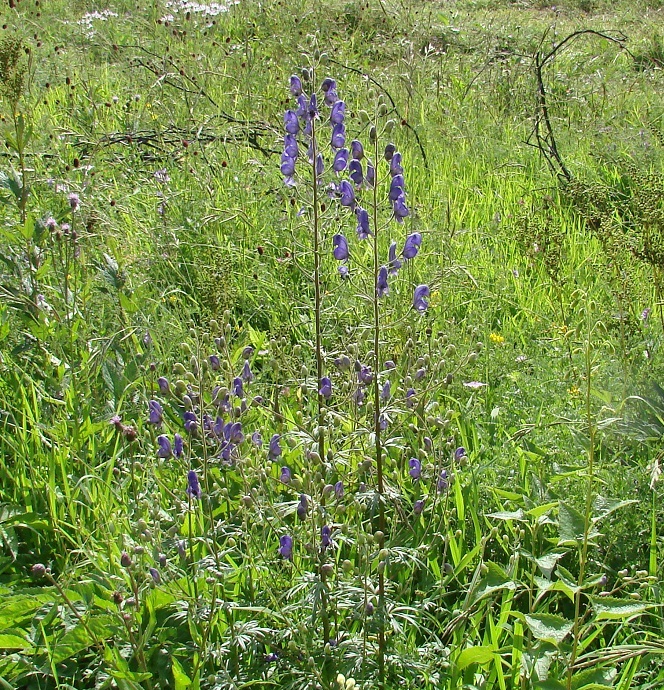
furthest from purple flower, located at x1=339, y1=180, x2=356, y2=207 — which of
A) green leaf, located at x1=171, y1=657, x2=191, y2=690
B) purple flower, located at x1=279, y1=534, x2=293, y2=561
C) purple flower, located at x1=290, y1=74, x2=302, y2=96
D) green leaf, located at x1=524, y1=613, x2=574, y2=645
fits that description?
green leaf, located at x1=171, y1=657, x2=191, y2=690

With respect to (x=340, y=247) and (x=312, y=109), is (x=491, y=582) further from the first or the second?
(x=312, y=109)

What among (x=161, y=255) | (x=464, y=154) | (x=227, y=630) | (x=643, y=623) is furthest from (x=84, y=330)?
(x=464, y=154)

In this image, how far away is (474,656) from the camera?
4.82 feet

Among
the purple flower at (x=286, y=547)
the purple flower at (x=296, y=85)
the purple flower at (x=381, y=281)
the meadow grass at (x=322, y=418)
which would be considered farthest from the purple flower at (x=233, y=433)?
the purple flower at (x=296, y=85)

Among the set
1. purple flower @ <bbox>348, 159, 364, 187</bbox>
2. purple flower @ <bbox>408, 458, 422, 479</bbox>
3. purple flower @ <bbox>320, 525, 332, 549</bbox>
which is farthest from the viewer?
purple flower @ <bbox>408, 458, 422, 479</bbox>

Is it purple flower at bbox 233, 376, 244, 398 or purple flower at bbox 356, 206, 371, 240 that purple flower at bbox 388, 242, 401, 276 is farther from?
purple flower at bbox 233, 376, 244, 398

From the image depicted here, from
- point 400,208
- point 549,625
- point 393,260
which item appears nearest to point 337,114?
point 400,208

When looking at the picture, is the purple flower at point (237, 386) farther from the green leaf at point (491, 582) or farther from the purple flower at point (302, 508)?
the green leaf at point (491, 582)

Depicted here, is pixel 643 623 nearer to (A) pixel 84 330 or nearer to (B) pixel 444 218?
(A) pixel 84 330

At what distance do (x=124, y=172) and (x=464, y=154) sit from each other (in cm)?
201

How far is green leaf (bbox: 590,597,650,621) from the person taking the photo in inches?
46.5

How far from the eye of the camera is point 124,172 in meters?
4.27

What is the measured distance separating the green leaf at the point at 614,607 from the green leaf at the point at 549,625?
0.07 metres

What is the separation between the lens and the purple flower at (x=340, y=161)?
175 cm
